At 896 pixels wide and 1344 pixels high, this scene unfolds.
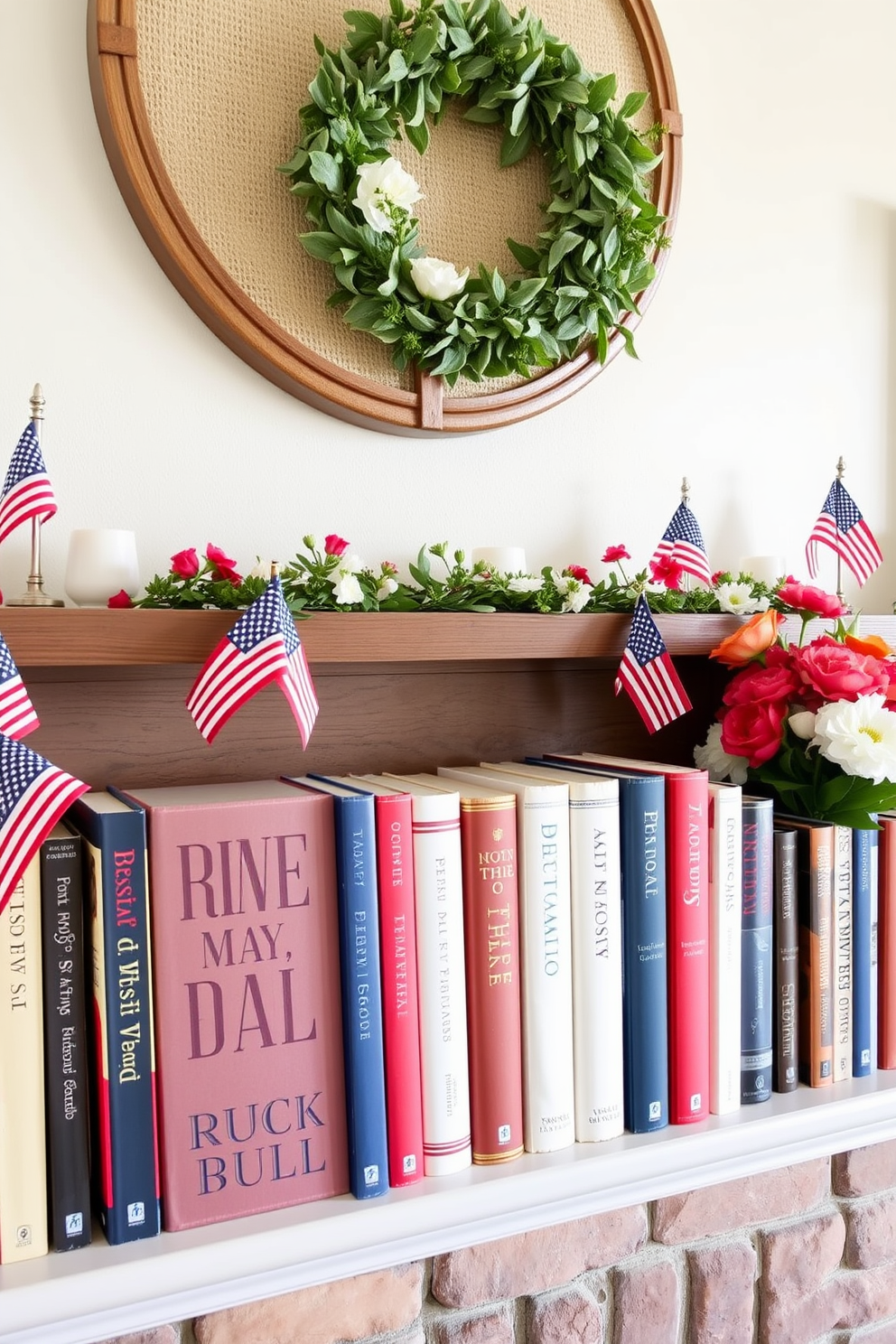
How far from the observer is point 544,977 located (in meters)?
0.89

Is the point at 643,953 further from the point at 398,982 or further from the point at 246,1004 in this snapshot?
the point at 246,1004

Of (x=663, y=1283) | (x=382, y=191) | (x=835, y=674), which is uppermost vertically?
(x=382, y=191)

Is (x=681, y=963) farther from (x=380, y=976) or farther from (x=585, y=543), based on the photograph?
(x=585, y=543)

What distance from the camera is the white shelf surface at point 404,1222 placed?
0.72 meters

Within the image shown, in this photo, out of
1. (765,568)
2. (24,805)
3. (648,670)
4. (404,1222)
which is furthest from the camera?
(765,568)

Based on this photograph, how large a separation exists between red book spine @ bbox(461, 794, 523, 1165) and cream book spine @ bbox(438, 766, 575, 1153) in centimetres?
2

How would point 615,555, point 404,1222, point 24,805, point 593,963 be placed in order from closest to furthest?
point 24,805, point 404,1222, point 593,963, point 615,555

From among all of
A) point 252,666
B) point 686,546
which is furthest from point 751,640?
point 252,666

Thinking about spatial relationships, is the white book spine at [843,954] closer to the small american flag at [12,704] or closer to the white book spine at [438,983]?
the white book spine at [438,983]

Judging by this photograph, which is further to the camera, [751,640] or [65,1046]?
[751,640]

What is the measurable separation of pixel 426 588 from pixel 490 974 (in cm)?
37

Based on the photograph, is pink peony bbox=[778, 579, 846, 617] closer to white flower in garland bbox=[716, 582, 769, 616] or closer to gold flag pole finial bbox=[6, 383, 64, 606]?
white flower in garland bbox=[716, 582, 769, 616]

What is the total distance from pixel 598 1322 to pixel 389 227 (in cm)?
108

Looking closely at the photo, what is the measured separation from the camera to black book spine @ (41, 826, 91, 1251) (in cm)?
75
